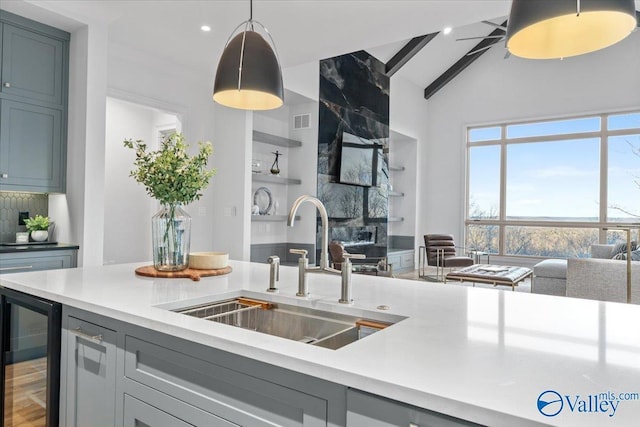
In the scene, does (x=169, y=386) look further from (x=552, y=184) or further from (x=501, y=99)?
(x=501, y=99)

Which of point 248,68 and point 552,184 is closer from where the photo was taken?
point 248,68

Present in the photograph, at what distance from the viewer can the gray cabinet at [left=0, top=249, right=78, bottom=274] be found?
10.1ft


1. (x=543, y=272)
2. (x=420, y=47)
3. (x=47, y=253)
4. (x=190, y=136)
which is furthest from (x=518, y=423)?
(x=420, y=47)

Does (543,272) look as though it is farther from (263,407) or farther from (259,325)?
(263,407)

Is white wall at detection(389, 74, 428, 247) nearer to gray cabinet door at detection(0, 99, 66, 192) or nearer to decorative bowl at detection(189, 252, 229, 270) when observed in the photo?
gray cabinet door at detection(0, 99, 66, 192)

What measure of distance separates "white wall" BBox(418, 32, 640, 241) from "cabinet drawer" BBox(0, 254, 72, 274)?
22.1ft

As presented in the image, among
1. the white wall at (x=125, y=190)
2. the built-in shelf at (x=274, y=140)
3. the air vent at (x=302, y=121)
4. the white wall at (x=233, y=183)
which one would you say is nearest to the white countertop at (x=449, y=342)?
the white wall at (x=233, y=183)

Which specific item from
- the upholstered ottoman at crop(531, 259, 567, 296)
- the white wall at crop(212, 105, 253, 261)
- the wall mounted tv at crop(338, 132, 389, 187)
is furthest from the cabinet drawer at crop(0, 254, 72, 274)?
the upholstered ottoman at crop(531, 259, 567, 296)

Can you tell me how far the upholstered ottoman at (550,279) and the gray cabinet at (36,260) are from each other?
4890 mm

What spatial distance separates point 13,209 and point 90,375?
279 centimetres

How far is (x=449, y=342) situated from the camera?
1004mm

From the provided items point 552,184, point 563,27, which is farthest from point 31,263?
point 552,184

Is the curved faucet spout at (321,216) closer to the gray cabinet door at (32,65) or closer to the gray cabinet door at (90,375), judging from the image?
the gray cabinet door at (90,375)

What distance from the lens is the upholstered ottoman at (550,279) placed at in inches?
194
